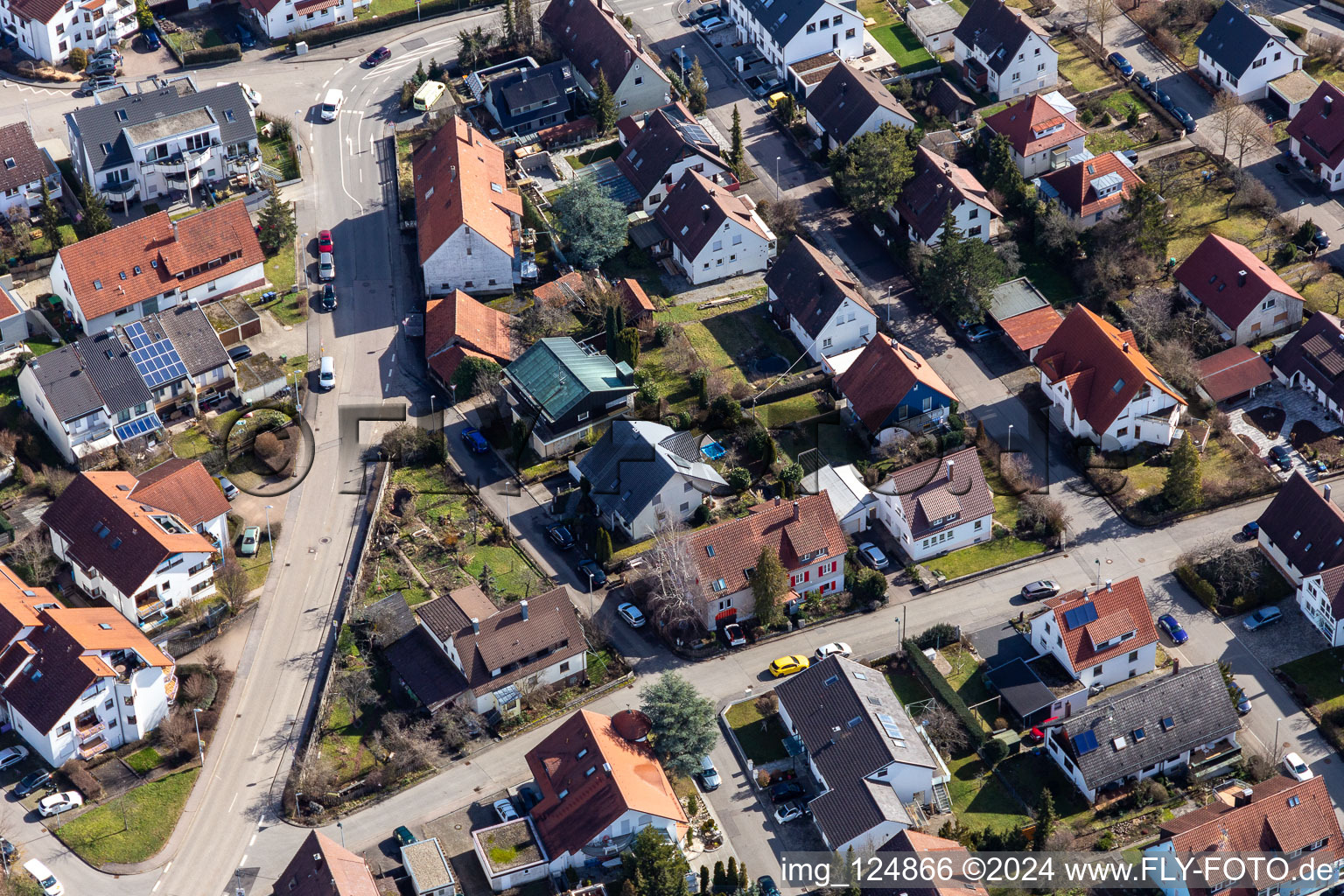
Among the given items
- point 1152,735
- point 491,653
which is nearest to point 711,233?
point 491,653

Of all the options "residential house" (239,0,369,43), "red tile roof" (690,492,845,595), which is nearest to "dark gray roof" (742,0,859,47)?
"residential house" (239,0,369,43)

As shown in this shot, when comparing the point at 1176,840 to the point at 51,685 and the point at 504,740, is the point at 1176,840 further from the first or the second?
the point at 51,685

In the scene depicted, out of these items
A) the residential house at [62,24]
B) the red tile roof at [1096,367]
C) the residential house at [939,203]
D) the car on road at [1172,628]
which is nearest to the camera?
the car on road at [1172,628]

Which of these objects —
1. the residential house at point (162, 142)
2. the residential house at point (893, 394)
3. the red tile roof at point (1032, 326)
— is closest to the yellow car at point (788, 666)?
the residential house at point (893, 394)

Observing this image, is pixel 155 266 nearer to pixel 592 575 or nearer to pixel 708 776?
pixel 592 575

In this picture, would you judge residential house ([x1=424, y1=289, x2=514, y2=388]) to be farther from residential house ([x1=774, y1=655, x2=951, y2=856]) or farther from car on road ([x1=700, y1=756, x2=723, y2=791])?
car on road ([x1=700, y1=756, x2=723, y2=791])

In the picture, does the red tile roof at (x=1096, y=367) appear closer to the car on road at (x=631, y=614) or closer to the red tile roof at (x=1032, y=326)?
the red tile roof at (x=1032, y=326)
